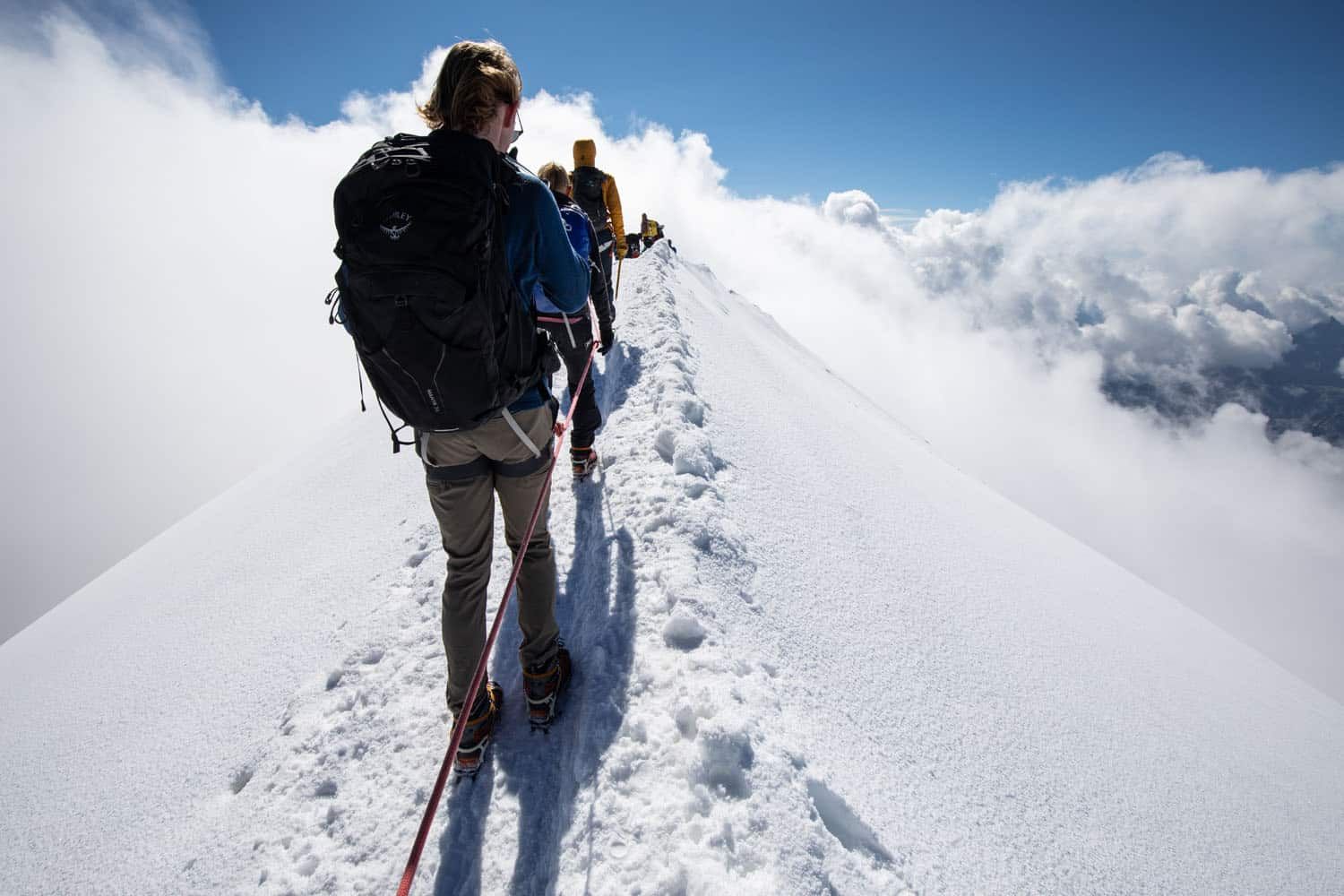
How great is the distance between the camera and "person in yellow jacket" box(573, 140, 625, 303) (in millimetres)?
6570

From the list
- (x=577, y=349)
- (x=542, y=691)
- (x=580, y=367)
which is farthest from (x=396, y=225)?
(x=580, y=367)

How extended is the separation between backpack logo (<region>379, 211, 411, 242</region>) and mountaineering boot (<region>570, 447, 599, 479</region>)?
3041mm

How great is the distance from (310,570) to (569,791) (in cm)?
405

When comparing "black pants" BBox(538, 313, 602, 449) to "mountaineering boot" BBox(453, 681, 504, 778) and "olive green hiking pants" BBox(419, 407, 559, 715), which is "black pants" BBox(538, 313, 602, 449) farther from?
"mountaineering boot" BBox(453, 681, 504, 778)

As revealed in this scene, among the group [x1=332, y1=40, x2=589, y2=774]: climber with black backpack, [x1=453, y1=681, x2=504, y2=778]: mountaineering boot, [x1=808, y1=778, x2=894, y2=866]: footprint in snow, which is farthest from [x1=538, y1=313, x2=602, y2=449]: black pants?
[x1=808, y1=778, x2=894, y2=866]: footprint in snow

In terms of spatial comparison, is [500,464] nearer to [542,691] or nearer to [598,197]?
[542,691]

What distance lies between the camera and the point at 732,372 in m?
7.67

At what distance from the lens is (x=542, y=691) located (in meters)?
2.65

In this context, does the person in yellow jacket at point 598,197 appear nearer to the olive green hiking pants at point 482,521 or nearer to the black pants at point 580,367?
the black pants at point 580,367

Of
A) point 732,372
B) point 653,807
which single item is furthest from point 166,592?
point 732,372

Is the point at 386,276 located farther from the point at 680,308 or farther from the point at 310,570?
the point at 680,308

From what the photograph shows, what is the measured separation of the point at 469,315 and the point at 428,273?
188 mm

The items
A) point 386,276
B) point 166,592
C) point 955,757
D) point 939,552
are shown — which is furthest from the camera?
point 166,592

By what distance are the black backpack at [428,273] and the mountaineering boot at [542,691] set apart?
134cm
